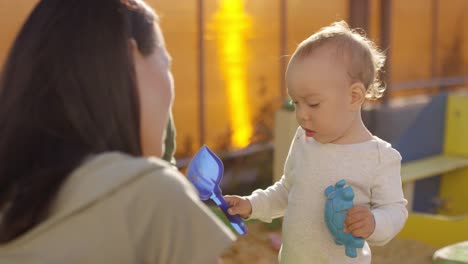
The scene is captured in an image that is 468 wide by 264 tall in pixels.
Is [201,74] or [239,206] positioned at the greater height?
[239,206]

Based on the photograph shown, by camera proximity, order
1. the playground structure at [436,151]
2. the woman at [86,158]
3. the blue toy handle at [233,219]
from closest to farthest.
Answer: the woman at [86,158] → the blue toy handle at [233,219] → the playground structure at [436,151]

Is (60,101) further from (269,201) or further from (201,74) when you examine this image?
(201,74)

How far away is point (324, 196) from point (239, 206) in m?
0.24

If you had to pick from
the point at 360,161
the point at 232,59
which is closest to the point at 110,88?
the point at 360,161

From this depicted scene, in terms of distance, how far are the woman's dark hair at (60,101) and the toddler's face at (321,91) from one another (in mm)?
820

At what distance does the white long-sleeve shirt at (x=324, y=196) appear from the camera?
7.34ft

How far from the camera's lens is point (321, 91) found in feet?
7.42

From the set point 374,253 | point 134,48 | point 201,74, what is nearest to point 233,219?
point 134,48

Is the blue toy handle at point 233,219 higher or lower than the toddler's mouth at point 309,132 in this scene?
lower

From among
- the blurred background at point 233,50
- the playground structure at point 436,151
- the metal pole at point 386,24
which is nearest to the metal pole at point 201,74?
the blurred background at point 233,50

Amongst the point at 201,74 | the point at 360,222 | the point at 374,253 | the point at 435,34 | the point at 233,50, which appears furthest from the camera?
the point at 435,34

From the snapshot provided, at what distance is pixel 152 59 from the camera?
159cm

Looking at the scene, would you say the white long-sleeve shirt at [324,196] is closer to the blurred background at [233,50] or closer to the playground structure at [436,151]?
the blurred background at [233,50]

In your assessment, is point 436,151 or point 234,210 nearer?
point 234,210
